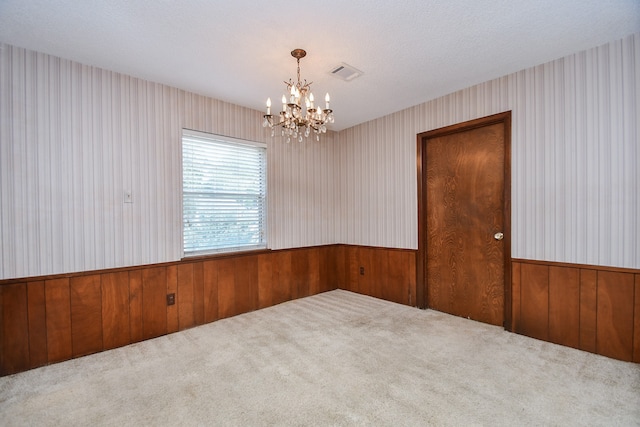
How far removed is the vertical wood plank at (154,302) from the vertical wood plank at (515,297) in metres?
3.65

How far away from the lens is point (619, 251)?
2432 mm

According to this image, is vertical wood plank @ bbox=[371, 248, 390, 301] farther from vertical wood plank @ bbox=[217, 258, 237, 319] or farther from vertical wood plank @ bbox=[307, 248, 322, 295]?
vertical wood plank @ bbox=[217, 258, 237, 319]

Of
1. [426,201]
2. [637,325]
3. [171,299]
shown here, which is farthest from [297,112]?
[637,325]

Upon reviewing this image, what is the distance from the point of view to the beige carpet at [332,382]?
5.83ft

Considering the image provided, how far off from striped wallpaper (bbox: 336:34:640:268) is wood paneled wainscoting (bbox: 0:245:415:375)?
1.58m

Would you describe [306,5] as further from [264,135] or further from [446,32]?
[264,135]

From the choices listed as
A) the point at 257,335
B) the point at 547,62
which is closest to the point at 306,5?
the point at 547,62

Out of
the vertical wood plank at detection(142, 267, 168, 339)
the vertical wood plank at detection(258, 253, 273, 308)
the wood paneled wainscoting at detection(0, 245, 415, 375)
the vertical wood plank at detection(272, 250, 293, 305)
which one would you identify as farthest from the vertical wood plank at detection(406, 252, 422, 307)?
the vertical wood plank at detection(142, 267, 168, 339)

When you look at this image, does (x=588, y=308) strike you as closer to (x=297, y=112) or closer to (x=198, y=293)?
(x=297, y=112)

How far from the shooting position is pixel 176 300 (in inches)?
124

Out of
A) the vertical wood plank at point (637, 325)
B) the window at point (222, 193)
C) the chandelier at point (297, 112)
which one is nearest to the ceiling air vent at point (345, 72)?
the chandelier at point (297, 112)

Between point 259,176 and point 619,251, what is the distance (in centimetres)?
379

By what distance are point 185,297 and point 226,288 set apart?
0.48 m

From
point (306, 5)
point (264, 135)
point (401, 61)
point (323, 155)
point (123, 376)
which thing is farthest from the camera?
point (323, 155)
